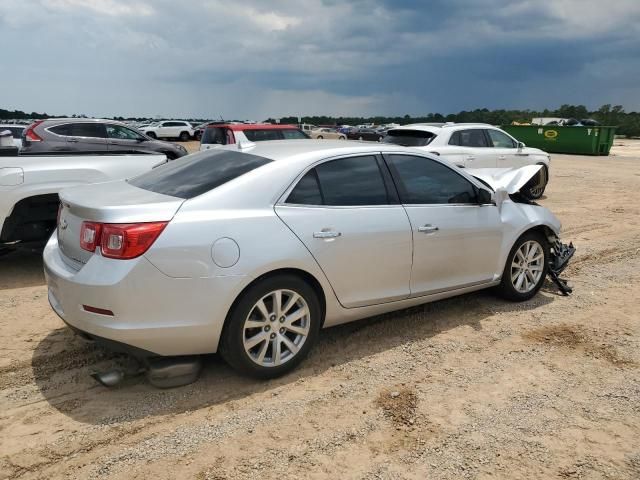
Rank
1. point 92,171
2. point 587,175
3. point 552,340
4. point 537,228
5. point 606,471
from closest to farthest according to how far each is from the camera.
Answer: point 606,471, point 552,340, point 537,228, point 92,171, point 587,175

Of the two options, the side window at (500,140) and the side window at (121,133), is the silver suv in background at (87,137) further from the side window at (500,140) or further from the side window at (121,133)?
the side window at (500,140)

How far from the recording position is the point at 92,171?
5.71 meters

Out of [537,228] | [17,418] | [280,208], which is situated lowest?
[17,418]

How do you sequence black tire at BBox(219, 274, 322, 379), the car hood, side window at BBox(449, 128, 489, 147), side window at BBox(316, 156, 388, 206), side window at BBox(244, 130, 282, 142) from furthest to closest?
side window at BBox(244, 130, 282, 142)
side window at BBox(449, 128, 489, 147)
the car hood
side window at BBox(316, 156, 388, 206)
black tire at BBox(219, 274, 322, 379)

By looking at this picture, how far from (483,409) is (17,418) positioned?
2792 mm

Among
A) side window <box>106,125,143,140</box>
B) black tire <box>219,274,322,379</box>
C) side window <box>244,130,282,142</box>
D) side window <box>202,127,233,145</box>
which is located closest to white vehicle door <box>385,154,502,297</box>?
black tire <box>219,274,322,379</box>

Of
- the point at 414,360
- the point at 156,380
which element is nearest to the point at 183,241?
the point at 156,380

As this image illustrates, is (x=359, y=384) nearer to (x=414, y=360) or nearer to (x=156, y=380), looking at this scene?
(x=414, y=360)

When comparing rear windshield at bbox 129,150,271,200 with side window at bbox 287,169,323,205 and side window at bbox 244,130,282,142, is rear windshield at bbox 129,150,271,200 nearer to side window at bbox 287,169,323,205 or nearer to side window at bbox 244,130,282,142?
side window at bbox 287,169,323,205

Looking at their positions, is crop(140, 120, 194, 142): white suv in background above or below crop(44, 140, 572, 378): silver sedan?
below

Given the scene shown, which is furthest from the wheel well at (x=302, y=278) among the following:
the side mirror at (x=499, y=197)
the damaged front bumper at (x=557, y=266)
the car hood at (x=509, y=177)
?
the damaged front bumper at (x=557, y=266)

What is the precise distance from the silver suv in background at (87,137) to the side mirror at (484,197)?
26.0 ft

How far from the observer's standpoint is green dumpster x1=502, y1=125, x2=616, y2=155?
28.1 meters

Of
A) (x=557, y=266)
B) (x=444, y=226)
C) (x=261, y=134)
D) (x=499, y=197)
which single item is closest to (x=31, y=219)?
(x=444, y=226)
